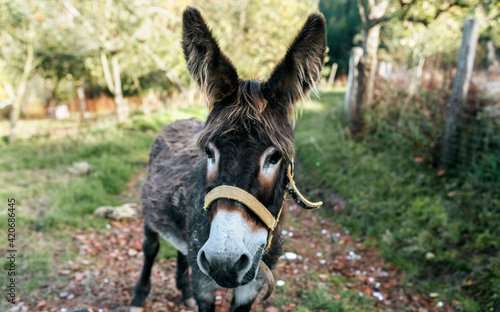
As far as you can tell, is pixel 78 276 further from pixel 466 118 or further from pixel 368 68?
pixel 368 68

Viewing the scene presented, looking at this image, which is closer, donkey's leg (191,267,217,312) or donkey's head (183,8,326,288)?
donkey's head (183,8,326,288)

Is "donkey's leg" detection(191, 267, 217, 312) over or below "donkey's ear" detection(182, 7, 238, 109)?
below

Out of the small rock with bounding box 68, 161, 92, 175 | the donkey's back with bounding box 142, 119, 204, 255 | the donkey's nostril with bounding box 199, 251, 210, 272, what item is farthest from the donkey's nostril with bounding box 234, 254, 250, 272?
the small rock with bounding box 68, 161, 92, 175

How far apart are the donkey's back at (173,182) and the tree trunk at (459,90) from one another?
4727mm

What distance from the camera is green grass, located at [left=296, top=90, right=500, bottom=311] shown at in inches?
150

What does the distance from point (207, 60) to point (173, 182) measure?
1.55 metres

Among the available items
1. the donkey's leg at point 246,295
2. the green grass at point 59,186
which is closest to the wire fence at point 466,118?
the donkey's leg at point 246,295

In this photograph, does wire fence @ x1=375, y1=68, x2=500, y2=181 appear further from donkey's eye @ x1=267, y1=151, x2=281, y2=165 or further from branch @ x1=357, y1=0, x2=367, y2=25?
donkey's eye @ x1=267, y1=151, x2=281, y2=165

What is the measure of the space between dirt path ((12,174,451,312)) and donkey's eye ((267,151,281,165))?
241cm

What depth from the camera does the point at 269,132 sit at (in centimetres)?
179

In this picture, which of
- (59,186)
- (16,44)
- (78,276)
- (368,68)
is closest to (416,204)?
(368,68)

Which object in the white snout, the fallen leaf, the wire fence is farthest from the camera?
the wire fence

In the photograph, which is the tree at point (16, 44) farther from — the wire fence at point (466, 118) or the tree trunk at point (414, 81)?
the wire fence at point (466, 118)

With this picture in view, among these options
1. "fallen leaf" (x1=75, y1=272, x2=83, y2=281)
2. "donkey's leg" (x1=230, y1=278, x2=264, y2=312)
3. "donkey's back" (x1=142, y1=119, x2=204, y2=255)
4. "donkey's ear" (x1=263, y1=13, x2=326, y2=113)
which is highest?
"donkey's ear" (x1=263, y1=13, x2=326, y2=113)
